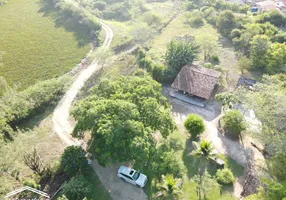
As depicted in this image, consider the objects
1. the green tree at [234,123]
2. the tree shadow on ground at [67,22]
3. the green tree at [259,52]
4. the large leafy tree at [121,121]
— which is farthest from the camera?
the tree shadow on ground at [67,22]

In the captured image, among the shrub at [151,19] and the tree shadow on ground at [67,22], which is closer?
the tree shadow on ground at [67,22]

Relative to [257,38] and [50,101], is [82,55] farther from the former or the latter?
[257,38]

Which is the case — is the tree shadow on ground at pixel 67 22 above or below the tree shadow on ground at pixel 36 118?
above

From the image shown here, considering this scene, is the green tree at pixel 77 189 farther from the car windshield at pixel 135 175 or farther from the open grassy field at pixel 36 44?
the open grassy field at pixel 36 44

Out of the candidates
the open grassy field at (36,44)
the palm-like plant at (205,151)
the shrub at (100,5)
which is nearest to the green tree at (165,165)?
the palm-like plant at (205,151)

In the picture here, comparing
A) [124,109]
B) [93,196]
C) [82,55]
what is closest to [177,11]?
[82,55]

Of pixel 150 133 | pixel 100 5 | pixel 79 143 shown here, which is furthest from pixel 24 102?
pixel 100 5

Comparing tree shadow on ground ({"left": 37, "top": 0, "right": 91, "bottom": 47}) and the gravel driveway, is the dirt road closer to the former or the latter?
the gravel driveway
